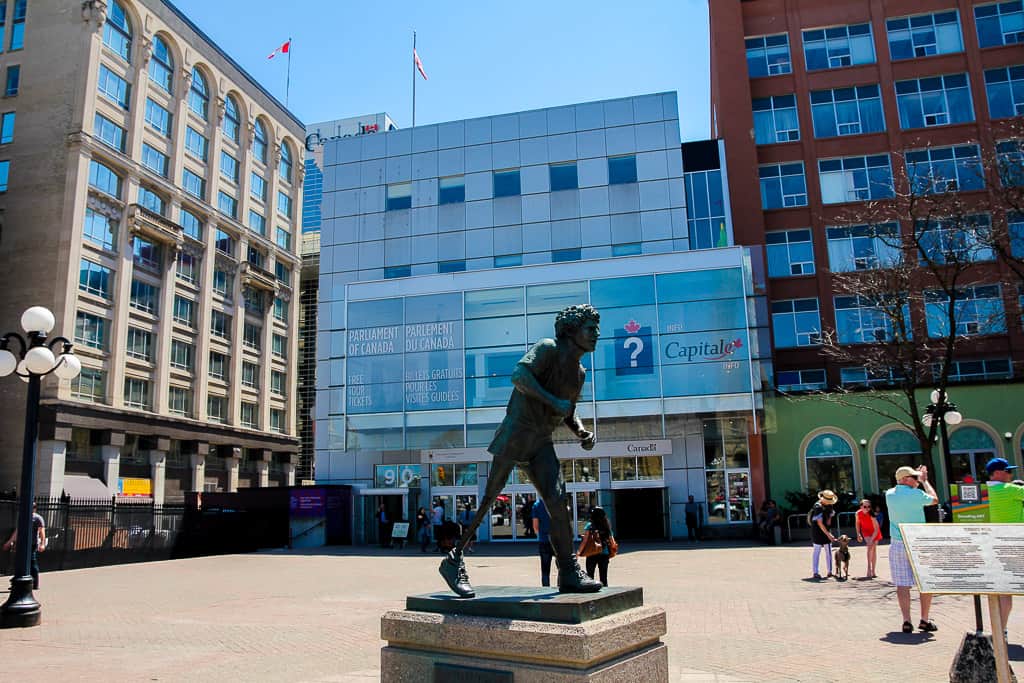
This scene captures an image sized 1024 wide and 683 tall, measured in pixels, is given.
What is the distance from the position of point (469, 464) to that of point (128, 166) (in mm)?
31043

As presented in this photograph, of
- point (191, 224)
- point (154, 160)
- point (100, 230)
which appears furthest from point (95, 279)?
point (191, 224)

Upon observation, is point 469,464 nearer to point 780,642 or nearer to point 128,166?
point 780,642

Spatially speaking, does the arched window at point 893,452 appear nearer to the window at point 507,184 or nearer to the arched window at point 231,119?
the window at point 507,184

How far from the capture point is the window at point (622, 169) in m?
36.3

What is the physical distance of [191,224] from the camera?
5550 centimetres

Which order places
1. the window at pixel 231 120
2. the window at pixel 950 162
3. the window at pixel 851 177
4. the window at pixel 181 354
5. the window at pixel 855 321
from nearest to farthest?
the window at pixel 855 321 < the window at pixel 950 162 < the window at pixel 851 177 < the window at pixel 181 354 < the window at pixel 231 120

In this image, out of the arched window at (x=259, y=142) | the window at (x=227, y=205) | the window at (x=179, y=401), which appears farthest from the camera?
the arched window at (x=259, y=142)

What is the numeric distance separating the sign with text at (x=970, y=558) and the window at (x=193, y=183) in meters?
56.6

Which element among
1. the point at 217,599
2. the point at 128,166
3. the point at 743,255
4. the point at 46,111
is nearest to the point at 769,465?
the point at 743,255

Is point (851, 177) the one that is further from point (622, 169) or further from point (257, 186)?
point (257, 186)

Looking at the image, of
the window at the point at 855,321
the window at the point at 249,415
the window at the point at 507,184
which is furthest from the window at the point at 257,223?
the window at the point at 855,321

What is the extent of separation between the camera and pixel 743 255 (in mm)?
31406

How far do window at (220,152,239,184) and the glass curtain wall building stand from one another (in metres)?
23.6

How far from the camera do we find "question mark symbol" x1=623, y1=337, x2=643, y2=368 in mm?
31438
